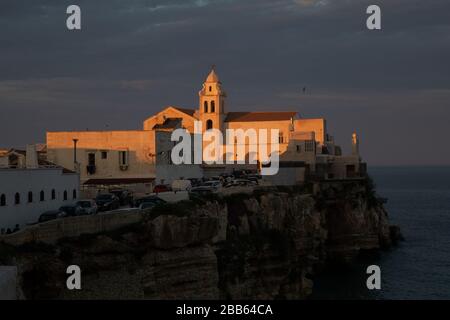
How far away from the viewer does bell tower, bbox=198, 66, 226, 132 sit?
106 meters

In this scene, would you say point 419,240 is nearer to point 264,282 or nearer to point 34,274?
point 264,282

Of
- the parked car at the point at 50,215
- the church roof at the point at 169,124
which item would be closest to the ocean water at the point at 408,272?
the parked car at the point at 50,215

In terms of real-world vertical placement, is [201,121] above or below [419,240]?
above

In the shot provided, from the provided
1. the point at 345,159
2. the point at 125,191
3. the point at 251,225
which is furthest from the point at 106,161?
the point at 345,159

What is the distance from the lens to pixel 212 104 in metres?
106

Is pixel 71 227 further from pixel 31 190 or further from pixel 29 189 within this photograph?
pixel 31 190

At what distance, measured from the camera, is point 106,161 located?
6394 centimetres

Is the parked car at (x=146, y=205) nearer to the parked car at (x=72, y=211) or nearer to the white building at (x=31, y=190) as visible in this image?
the parked car at (x=72, y=211)

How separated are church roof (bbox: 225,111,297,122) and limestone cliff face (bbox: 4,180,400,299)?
29.7 meters

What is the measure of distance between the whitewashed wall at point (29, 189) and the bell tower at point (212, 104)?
60.3 meters

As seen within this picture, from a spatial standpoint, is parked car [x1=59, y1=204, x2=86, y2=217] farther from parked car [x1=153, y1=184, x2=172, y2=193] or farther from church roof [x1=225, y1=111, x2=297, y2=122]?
church roof [x1=225, y1=111, x2=297, y2=122]

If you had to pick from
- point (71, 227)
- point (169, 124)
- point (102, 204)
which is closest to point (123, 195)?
point (102, 204)

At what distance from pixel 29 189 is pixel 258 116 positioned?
66.5 meters
